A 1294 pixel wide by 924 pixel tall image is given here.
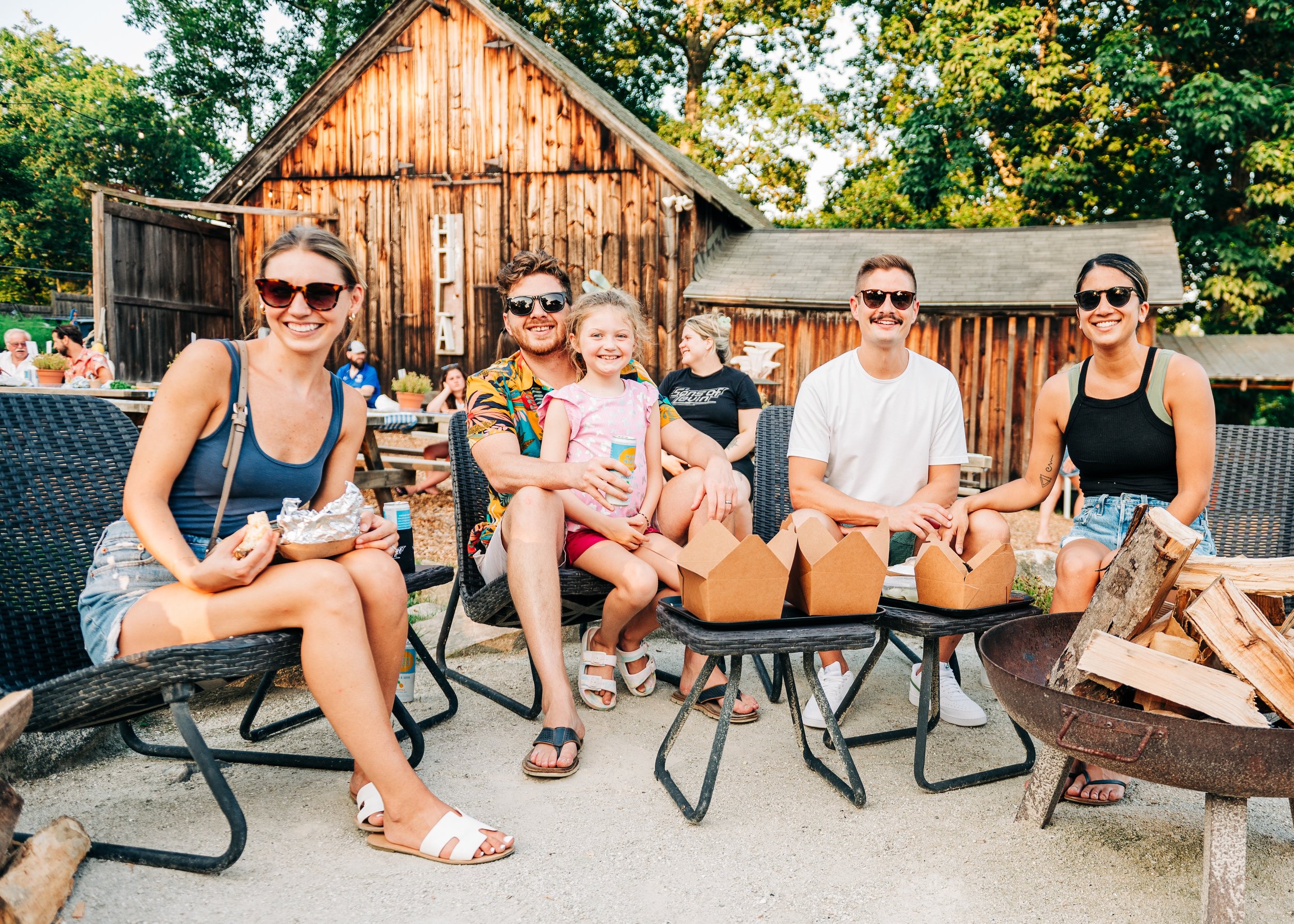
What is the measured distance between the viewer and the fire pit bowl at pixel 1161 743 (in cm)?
177

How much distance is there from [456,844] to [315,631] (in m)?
0.62

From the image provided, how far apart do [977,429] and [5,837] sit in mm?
10130

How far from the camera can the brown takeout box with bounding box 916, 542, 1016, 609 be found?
2613mm

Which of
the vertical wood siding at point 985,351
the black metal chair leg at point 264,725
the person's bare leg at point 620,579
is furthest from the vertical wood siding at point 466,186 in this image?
the black metal chair leg at point 264,725

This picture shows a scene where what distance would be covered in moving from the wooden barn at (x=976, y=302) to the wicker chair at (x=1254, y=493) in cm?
656

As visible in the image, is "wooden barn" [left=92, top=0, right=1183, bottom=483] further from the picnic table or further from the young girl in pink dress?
the young girl in pink dress

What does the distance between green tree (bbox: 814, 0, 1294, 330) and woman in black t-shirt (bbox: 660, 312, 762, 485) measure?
36.9 ft

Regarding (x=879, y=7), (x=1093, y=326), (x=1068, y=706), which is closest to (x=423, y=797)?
(x=1068, y=706)

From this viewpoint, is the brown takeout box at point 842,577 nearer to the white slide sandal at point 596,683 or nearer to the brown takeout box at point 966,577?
the brown takeout box at point 966,577

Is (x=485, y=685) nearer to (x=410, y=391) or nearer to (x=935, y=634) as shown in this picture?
(x=935, y=634)

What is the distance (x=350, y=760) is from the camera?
8.71 feet

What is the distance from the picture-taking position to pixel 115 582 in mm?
2264

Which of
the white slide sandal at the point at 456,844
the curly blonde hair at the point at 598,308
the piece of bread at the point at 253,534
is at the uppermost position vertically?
the curly blonde hair at the point at 598,308

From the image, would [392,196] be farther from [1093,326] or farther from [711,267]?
[1093,326]
